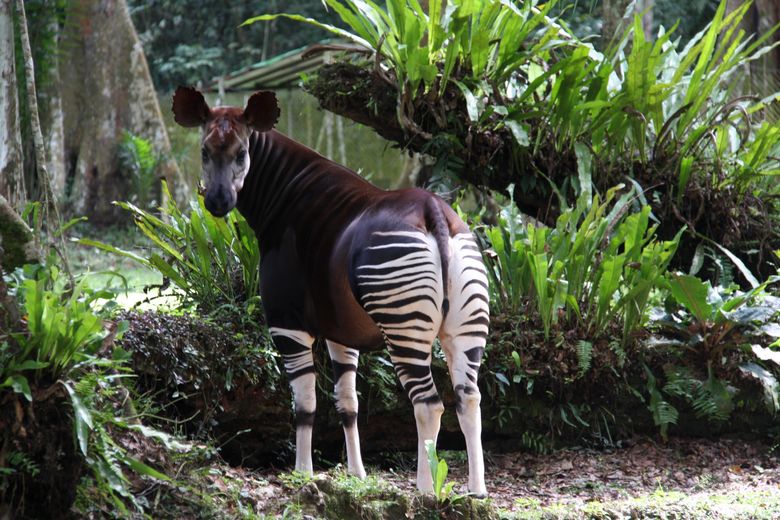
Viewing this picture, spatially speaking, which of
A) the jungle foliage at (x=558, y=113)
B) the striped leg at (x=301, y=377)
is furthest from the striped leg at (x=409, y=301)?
the jungle foliage at (x=558, y=113)

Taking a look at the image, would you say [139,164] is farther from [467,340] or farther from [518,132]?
[467,340]

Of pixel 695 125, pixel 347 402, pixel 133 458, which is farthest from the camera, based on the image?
pixel 695 125

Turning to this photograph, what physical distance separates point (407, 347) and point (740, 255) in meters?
4.10

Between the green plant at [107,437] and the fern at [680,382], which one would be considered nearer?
the green plant at [107,437]

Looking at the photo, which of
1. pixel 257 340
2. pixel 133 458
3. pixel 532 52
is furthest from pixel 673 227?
pixel 133 458

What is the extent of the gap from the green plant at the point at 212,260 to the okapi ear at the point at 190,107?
1.24m

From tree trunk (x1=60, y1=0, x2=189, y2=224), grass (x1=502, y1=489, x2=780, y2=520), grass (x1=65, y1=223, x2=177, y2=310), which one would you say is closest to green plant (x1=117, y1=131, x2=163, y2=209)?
tree trunk (x1=60, y1=0, x2=189, y2=224)

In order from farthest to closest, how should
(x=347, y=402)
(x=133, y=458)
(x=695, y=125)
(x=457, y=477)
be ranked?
(x=695, y=125), (x=457, y=477), (x=347, y=402), (x=133, y=458)

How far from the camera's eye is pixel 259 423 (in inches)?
206

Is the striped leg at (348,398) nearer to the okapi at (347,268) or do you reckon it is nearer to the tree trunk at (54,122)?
the okapi at (347,268)

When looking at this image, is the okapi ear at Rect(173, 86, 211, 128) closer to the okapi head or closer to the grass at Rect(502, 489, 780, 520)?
the okapi head

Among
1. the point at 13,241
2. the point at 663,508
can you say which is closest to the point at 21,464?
the point at 13,241

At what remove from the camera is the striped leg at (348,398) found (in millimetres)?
4566

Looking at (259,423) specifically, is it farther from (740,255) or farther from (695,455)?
(740,255)
